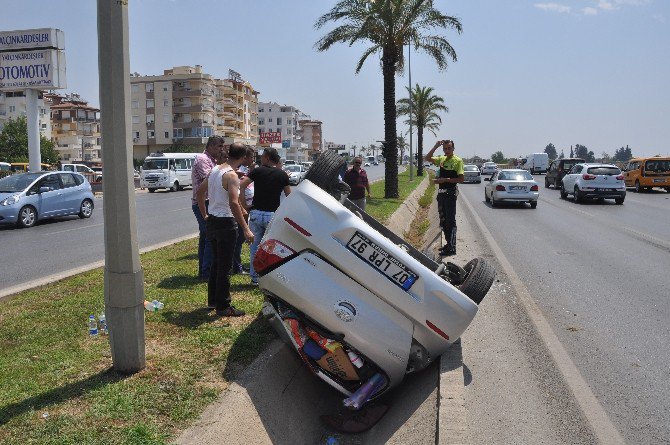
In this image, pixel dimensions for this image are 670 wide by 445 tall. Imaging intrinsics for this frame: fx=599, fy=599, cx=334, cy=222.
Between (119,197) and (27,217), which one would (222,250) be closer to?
(119,197)

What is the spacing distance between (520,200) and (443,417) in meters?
20.3

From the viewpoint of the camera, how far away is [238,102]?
116000 millimetres

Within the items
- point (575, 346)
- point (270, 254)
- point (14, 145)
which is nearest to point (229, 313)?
point (270, 254)

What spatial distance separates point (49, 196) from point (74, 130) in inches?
4137

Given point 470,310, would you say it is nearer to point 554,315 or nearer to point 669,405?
point 669,405

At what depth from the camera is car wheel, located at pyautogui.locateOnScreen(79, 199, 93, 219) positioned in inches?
745

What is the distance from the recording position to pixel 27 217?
16547 millimetres

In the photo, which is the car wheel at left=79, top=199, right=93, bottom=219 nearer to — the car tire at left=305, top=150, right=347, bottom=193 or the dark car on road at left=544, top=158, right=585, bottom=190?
the car tire at left=305, top=150, right=347, bottom=193

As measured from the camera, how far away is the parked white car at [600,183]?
24500 mm

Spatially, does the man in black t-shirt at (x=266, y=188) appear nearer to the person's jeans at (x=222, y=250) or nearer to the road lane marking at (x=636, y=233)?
the person's jeans at (x=222, y=250)

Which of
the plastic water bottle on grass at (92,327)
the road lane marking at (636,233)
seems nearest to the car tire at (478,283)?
the plastic water bottle on grass at (92,327)

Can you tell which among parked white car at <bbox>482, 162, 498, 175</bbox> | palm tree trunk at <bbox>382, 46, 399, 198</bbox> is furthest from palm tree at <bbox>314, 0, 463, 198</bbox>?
parked white car at <bbox>482, 162, 498, 175</bbox>

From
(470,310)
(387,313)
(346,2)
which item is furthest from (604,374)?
(346,2)

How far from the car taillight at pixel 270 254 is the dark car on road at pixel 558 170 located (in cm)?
3330
